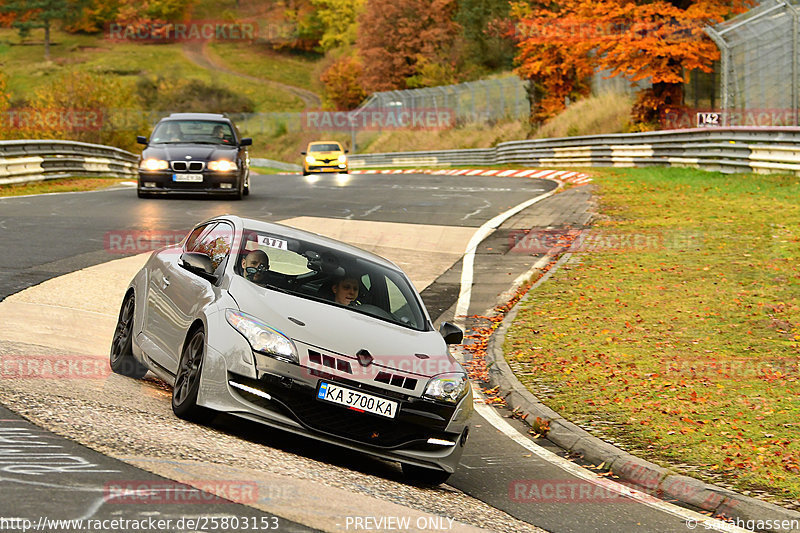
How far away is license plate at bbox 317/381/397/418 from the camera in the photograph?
6957 mm

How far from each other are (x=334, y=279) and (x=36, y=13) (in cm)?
14903

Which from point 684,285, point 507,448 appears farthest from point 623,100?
point 507,448

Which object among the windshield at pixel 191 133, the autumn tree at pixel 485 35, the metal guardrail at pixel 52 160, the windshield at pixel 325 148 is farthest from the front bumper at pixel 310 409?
the autumn tree at pixel 485 35

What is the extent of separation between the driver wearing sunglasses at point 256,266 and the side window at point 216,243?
0.21 metres

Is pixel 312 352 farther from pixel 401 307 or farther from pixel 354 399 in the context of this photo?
pixel 401 307

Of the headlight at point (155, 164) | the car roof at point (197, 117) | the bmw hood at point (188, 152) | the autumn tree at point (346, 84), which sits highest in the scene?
the autumn tree at point (346, 84)

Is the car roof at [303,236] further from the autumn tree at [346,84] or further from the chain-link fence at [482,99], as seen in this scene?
the autumn tree at [346,84]

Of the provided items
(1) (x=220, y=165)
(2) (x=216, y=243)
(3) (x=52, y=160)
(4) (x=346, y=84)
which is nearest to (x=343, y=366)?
(2) (x=216, y=243)

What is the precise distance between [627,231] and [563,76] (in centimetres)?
3552

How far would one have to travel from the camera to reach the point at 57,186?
29.5m

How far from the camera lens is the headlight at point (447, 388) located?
23.8 feet

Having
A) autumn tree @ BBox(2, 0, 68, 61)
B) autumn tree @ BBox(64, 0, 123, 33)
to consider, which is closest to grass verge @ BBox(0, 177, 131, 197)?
autumn tree @ BBox(2, 0, 68, 61)

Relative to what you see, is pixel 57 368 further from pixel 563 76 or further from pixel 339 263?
pixel 563 76

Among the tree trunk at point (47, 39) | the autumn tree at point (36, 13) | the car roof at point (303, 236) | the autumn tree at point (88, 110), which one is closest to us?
the car roof at point (303, 236)
